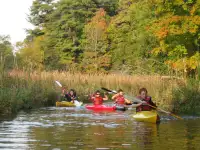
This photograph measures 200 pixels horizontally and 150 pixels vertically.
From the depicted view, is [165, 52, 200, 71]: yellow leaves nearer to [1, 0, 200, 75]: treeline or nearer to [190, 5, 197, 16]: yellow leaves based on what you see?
[1, 0, 200, 75]: treeline

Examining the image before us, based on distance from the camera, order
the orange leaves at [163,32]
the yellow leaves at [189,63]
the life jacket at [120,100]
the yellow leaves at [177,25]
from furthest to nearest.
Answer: the orange leaves at [163,32], the yellow leaves at [189,63], the yellow leaves at [177,25], the life jacket at [120,100]

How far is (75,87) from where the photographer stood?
27078 millimetres

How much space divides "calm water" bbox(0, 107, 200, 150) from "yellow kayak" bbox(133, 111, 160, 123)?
10.5 inches

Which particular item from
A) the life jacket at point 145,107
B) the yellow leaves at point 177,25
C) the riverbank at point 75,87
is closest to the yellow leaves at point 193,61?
the yellow leaves at point 177,25

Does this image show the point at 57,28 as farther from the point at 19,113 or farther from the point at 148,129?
the point at 148,129

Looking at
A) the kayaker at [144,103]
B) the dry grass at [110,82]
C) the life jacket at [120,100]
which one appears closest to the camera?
the kayaker at [144,103]

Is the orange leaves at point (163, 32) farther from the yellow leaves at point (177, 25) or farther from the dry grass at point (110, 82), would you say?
the dry grass at point (110, 82)

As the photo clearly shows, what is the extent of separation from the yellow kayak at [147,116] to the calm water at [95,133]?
0.87 feet

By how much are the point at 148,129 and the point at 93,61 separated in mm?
36953

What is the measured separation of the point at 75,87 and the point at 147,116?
488 inches

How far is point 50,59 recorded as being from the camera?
175 ft

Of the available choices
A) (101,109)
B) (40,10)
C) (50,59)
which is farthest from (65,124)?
(40,10)

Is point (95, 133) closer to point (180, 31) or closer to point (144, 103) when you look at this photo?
point (144, 103)

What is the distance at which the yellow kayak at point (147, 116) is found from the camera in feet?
48.4
